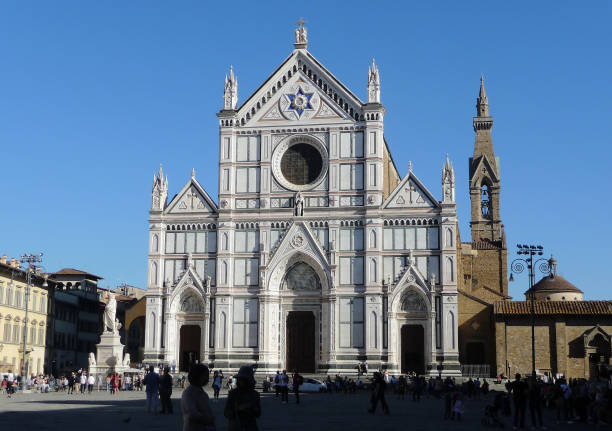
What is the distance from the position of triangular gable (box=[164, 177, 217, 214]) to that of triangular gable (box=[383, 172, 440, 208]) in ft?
38.2

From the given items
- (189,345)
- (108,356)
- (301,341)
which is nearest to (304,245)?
(301,341)

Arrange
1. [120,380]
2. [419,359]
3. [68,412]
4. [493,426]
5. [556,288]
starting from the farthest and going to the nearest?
1. [556,288]
2. [419,359]
3. [120,380]
4. [68,412]
5. [493,426]

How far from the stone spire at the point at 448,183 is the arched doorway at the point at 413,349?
8148 mm

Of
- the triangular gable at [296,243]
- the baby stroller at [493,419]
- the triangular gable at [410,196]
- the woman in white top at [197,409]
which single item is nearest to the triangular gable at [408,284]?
the triangular gable at [410,196]

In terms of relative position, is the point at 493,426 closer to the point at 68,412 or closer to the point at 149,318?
the point at 68,412

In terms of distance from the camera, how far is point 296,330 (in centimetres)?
5175

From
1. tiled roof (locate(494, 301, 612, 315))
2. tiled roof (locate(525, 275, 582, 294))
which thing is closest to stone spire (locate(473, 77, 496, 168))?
tiled roof (locate(525, 275, 582, 294))

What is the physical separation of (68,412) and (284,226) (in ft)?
88.0

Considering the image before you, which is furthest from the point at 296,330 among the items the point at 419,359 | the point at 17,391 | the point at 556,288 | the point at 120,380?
the point at 556,288

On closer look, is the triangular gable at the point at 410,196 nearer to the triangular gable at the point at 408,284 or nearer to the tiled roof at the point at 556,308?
the triangular gable at the point at 408,284

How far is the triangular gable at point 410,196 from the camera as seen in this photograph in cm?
5066

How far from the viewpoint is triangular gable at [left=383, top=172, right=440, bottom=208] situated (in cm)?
5066

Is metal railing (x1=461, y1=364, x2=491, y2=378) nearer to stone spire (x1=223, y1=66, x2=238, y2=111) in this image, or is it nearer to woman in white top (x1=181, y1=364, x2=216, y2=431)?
stone spire (x1=223, y1=66, x2=238, y2=111)

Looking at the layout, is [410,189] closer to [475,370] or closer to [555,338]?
[475,370]
